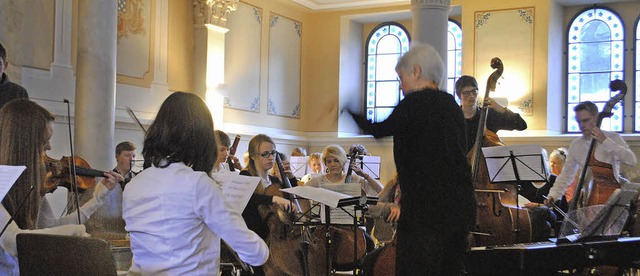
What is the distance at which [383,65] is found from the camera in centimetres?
1438

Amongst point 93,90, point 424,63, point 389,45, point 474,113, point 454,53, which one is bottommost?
point 474,113

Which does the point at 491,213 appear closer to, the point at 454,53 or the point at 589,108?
the point at 589,108

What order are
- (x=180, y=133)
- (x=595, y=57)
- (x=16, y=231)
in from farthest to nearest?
(x=595, y=57) → (x=16, y=231) → (x=180, y=133)

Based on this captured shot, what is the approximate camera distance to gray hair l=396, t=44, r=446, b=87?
353cm

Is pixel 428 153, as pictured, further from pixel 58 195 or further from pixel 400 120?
pixel 58 195

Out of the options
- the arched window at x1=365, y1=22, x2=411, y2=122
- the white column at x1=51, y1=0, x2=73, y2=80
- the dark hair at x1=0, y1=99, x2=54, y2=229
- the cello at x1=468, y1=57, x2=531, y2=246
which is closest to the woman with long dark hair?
the dark hair at x1=0, y1=99, x2=54, y2=229

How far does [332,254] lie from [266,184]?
2.54 ft

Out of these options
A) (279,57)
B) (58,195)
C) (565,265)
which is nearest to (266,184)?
(565,265)

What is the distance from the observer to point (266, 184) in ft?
18.9

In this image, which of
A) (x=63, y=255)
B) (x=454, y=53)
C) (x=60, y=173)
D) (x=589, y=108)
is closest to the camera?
(x=63, y=255)

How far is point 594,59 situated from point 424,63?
10.0 meters

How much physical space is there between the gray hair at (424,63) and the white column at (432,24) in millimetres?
4737

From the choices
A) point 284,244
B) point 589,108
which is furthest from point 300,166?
point 284,244

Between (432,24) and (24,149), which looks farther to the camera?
(432,24)
